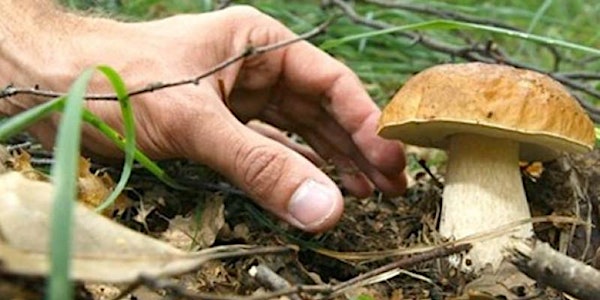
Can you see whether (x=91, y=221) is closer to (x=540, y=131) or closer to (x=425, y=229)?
(x=540, y=131)

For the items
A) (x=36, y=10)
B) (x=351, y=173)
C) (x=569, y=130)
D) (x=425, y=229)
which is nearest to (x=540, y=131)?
(x=569, y=130)

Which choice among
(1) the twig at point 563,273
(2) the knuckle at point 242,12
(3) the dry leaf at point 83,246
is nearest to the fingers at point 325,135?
(2) the knuckle at point 242,12

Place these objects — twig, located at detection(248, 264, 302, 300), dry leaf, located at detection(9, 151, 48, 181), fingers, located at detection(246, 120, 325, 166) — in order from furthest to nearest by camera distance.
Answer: fingers, located at detection(246, 120, 325, 166) < dry leaf, located at detection(9, 151, 48, 181) < twig, located at detection(248, 264, 302, 300)

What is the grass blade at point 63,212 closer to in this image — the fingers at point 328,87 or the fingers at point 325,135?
the fingers at point 328,87

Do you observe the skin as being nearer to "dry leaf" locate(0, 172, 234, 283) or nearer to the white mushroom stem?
the white mushroom stem

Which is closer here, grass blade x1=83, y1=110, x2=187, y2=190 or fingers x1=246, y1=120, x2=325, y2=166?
grass blade x1=83, y1=110, x2=187, y2=190

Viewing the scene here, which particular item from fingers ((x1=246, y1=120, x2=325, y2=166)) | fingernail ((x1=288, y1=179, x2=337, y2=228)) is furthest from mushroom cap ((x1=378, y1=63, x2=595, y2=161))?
fingers ((x1=246, y1=120, x2=325, y2=166))

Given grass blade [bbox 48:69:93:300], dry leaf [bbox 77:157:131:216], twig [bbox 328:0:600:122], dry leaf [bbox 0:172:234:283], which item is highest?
grass blade [bbox 48:69:93:300]

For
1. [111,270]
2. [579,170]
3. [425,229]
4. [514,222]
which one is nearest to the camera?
[111,270]
